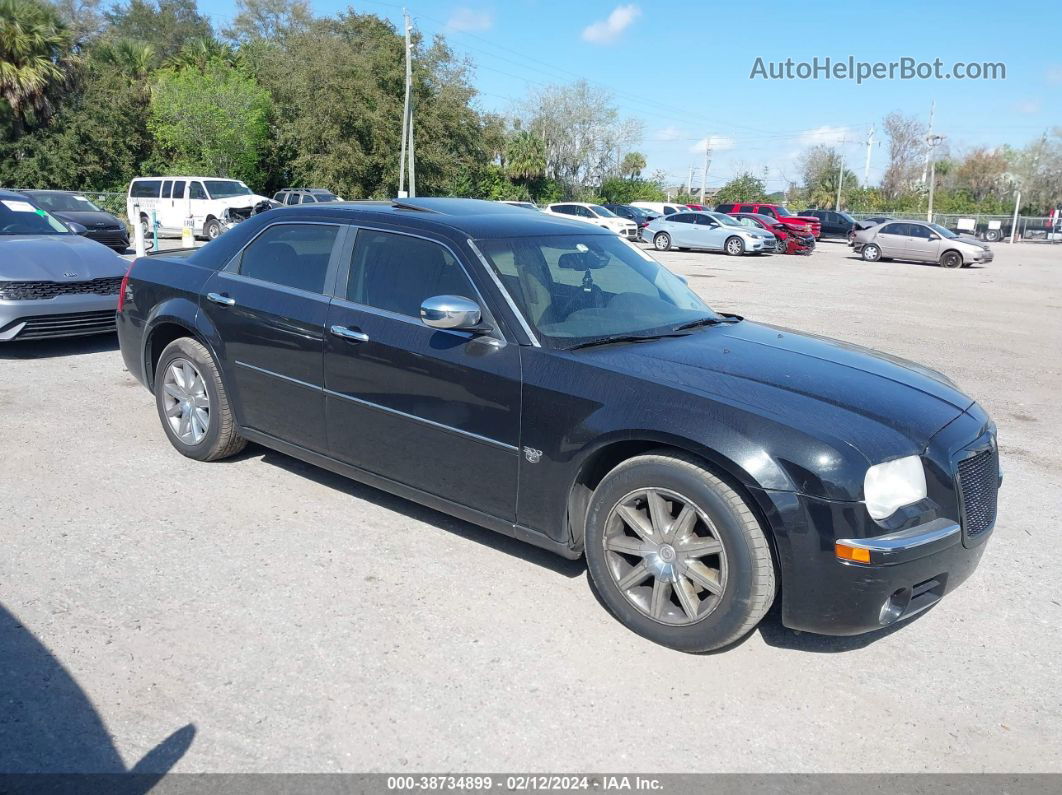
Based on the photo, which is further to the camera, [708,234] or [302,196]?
[302,196]

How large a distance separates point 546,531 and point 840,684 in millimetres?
1327

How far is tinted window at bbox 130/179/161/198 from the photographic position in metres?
27.2

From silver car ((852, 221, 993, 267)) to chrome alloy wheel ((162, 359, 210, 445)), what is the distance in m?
29.4

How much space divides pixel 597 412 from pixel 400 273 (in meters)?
1.43

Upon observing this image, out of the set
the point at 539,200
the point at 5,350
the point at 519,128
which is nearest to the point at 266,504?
the point at 5,350

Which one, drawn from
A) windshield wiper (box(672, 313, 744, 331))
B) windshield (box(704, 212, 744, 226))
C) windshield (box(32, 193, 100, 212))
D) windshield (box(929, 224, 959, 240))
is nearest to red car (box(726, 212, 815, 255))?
windshield (box(704, 212, 744, 226))

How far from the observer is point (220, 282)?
5.19 metres

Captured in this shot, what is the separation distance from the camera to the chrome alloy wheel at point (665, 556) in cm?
338

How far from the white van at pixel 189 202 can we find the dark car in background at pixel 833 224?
28516mm

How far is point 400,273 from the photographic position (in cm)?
441

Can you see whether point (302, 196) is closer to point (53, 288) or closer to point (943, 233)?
point (943, 233)

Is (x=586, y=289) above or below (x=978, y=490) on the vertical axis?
above

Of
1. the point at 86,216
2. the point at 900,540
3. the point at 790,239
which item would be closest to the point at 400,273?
the point at 900,540

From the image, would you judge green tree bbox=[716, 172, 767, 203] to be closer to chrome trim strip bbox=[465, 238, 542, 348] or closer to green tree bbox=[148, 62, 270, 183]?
green tree bbox=[148, 62, 270, 183]
